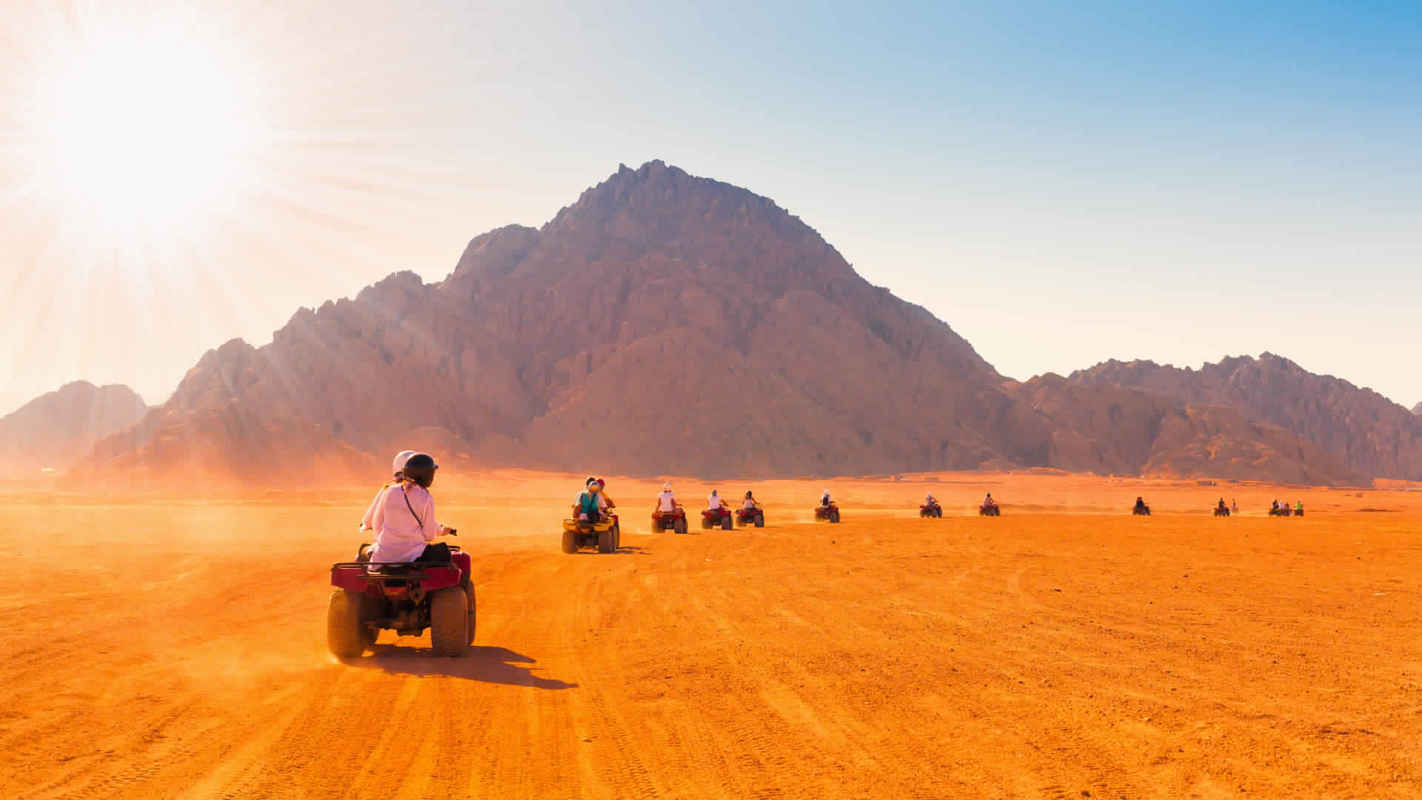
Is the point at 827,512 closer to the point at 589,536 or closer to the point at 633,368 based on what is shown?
the point at 589,536

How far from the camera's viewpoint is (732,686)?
335 inches

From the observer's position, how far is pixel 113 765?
6082mm

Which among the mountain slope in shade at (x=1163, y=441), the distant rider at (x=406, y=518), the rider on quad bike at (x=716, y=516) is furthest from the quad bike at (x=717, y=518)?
the mountain slope in shade at (x=1163, y=441)

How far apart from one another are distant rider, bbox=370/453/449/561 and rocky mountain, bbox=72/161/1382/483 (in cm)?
8852

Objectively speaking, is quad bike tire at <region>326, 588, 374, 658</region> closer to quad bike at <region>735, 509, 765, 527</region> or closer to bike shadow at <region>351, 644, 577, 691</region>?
bike shadow at <region>351, 644, 577, 691</region>

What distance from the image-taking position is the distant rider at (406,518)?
9656 mm

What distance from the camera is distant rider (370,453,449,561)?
31.7 feet

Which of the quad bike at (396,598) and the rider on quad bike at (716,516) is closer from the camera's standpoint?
the quad bike at (396,598)

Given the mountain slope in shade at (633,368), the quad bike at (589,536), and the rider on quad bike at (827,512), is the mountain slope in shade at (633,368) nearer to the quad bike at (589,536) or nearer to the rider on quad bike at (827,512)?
the rider on quad bike at (827,512)

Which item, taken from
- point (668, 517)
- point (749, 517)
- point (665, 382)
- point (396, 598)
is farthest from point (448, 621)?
point (665, 382)

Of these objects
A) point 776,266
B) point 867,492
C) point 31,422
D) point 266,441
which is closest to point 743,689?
point 867,492

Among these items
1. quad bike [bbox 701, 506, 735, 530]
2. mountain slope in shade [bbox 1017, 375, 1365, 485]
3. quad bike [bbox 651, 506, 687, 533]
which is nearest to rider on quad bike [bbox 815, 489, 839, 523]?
quad bike [bbox 701, 506, 735, 530]

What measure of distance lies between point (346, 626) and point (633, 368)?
112 meters

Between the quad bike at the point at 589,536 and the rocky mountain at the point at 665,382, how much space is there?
2936 inches
